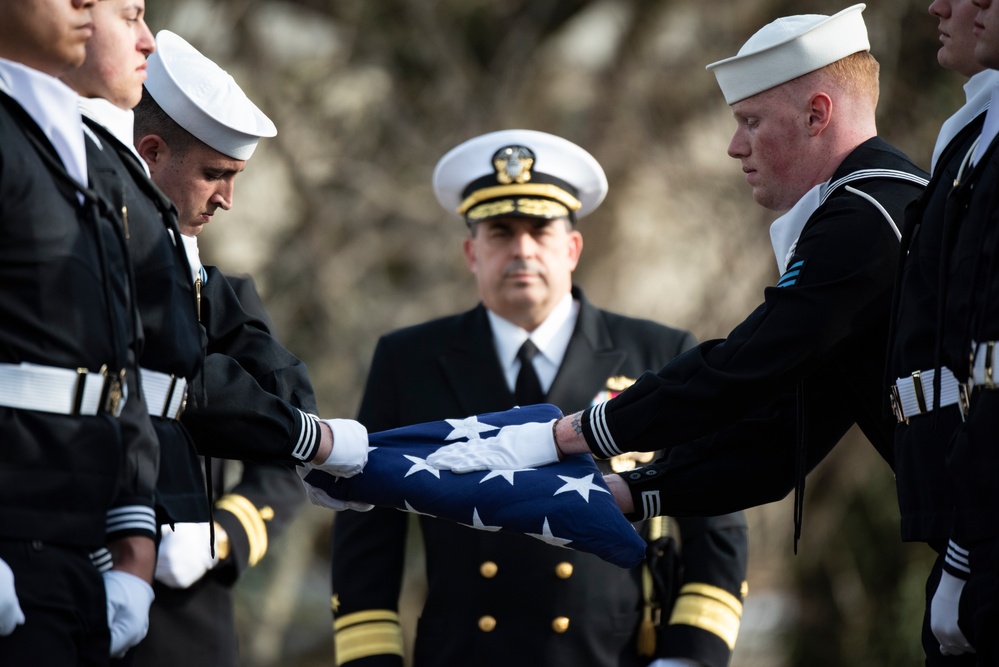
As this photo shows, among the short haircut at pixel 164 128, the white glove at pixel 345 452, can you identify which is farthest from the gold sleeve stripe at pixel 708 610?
the short haircut at pixel 164 128

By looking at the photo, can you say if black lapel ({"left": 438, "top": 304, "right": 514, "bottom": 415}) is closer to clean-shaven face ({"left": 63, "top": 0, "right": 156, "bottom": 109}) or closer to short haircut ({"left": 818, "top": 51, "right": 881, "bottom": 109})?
short haircut ({"left": 818, "top": 51, "right": 881, "bottom": 109})

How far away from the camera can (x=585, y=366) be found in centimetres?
512

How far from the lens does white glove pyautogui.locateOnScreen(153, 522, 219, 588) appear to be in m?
4.67

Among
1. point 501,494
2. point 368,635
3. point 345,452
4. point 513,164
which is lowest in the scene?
point 368,635

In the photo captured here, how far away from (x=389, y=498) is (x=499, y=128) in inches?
261

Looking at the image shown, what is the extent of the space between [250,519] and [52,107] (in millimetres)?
2579

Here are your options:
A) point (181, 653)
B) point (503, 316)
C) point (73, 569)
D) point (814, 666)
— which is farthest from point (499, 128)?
point (73, 569)

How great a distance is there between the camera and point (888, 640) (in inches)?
372

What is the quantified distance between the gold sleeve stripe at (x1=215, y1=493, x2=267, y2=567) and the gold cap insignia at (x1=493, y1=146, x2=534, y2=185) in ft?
4.76

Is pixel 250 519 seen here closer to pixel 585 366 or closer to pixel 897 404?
pixel 585 366

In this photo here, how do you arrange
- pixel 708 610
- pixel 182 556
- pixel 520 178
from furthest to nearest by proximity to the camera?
pixel 520 178 → pixel 708 610 → pixel 182 556

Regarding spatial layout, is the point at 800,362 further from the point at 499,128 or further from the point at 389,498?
the point at 499,128

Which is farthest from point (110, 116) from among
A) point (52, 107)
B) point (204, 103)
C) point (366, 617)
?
point (366, 617)

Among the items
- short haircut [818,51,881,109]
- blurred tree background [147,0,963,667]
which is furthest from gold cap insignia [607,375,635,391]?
blurred tree background [147,0,963,667]
